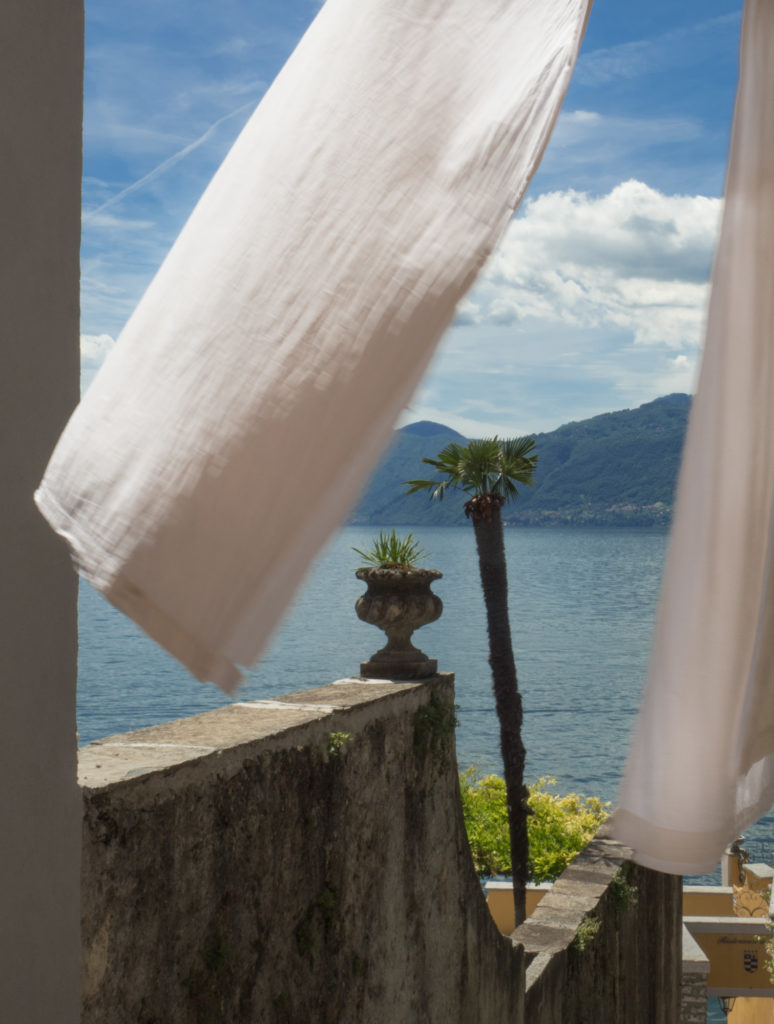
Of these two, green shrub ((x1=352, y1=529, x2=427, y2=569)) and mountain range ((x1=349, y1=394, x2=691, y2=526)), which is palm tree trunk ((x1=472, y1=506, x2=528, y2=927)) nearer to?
green shrub ((x1=352, y1=529, x2=427, y2=569))

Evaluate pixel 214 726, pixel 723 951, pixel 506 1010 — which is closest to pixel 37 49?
pixel 214 726

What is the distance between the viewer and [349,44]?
0.82 m

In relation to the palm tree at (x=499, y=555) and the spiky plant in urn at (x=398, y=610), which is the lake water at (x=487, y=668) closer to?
the palm tree at (x=499, y=555)

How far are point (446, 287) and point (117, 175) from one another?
81.6m

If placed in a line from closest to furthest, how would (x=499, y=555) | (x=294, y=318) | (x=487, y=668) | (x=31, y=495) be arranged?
1. (x=294, y=318)
2. (x=31, y=495)
3. (x=499, y=555)
4. (x=487, y=668)

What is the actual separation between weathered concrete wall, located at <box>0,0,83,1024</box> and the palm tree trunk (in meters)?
11.5

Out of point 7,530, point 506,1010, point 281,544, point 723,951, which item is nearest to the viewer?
point 281,544

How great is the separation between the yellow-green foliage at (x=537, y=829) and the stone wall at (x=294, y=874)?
30.3 ft

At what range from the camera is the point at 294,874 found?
2930 mm

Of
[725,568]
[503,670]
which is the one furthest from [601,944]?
[503,670]

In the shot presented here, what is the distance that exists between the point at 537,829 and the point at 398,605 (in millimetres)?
10854

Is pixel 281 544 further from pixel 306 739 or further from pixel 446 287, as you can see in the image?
pixel 306 739

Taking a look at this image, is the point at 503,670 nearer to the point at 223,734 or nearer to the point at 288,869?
the point at 288,869

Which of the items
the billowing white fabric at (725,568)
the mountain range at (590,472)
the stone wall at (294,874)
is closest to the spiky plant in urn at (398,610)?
the stone wall at (294,874)
